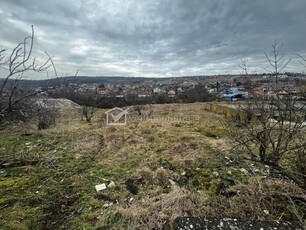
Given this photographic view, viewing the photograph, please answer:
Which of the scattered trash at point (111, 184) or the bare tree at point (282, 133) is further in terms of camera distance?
the scattered trash at point (111, 184)

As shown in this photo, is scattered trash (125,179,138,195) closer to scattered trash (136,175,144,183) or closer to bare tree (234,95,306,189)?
scattered trash (136,175,144,183)

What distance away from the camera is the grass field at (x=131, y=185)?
215 cm

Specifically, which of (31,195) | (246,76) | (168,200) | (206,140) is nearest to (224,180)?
(168,200)

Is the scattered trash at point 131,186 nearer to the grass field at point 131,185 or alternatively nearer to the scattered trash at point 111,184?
the grass field at point 131,185

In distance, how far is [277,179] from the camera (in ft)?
9.16

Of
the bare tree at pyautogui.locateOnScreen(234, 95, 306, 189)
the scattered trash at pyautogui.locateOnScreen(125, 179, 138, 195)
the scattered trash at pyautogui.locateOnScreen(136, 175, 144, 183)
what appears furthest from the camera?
the scattered trash at pyautogui.locateOnScreen(136, 175, 144, 183)

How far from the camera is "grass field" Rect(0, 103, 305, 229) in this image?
2146 millimetres

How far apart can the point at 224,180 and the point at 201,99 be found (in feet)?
68.6

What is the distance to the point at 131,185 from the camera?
2992 millimetres

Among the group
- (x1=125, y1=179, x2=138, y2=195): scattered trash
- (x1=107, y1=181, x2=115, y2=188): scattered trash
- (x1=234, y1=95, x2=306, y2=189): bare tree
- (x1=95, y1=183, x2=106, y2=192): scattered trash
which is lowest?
(x1=125, y1=179, x2=138, y2=195): scattered trash

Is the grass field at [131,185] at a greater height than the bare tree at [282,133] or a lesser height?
lesser

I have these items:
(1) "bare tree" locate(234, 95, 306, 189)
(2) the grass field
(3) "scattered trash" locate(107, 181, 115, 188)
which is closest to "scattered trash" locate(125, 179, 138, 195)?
(2) the grass field

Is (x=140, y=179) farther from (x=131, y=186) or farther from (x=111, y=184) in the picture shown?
(x=111, y=184)

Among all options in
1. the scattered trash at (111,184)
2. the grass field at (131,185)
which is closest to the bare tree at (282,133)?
the grass field at (131,185)
